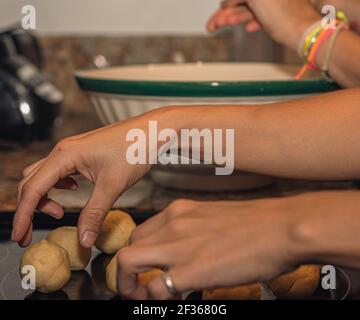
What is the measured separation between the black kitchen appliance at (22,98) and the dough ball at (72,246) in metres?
0.62

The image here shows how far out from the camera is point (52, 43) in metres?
1.93

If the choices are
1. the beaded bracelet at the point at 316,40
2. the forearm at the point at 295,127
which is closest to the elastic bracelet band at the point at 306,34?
the beaded bracelet at the point at 316,40

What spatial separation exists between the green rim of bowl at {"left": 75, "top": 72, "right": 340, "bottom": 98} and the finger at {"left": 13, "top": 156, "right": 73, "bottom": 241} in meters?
0.34

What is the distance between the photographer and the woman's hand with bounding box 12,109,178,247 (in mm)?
845

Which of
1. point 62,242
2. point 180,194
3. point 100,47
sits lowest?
point 62,242

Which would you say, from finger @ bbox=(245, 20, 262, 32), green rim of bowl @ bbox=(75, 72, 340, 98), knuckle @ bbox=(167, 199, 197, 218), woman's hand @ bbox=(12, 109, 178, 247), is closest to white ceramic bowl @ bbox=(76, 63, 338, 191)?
green rim of bowl @ bbox=(75, 72, 340, 98)

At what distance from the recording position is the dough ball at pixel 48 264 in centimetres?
88

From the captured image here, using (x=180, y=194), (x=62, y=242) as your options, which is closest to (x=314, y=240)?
(x=62, y=242)
